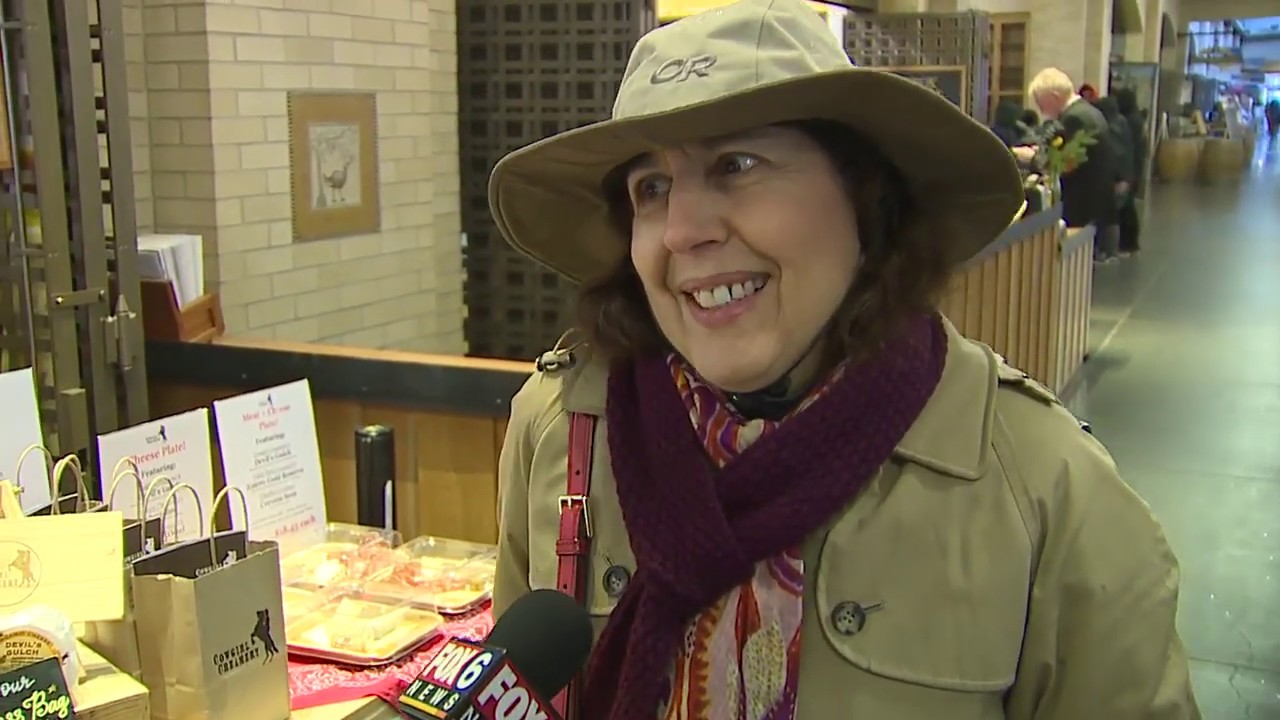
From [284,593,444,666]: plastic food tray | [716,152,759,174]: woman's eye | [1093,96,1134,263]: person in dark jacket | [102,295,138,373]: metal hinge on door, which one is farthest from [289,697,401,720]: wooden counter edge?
[1093,96,1134,263]: person in dark jacket

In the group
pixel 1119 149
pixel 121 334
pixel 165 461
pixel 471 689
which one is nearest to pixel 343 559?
pixel 165 461

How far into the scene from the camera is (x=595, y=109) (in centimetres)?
449


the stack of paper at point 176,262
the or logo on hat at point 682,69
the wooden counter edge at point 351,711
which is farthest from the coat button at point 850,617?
the stack of paper at point 176,262

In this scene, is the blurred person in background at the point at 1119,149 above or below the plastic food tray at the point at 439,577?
above

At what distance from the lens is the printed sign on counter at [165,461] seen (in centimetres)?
220

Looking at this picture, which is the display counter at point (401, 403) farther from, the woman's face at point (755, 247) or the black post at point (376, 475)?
the woman's face at point (755, 247)

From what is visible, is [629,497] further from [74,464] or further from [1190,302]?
[1190,302]

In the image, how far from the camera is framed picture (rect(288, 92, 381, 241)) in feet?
12.4

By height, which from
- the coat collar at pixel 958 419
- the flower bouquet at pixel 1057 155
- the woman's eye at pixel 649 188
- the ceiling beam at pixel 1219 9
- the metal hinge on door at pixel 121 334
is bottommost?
the metal hinge on door at pixel 121 334

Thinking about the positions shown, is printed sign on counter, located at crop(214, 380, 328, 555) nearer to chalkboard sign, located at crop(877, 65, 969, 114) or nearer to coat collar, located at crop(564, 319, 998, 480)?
coat collar, located at crop(564, 319, 998, 480)

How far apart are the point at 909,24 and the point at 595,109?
6456mm

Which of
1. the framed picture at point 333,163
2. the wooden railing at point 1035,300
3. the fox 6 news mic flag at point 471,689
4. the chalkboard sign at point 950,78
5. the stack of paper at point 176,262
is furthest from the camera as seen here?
the chalkboard sign at point 950,78

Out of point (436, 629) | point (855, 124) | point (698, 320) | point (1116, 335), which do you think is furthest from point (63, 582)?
point (1116, 335)

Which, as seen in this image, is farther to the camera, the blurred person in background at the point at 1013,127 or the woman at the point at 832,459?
the blurred person in background at the point at 1013,127
